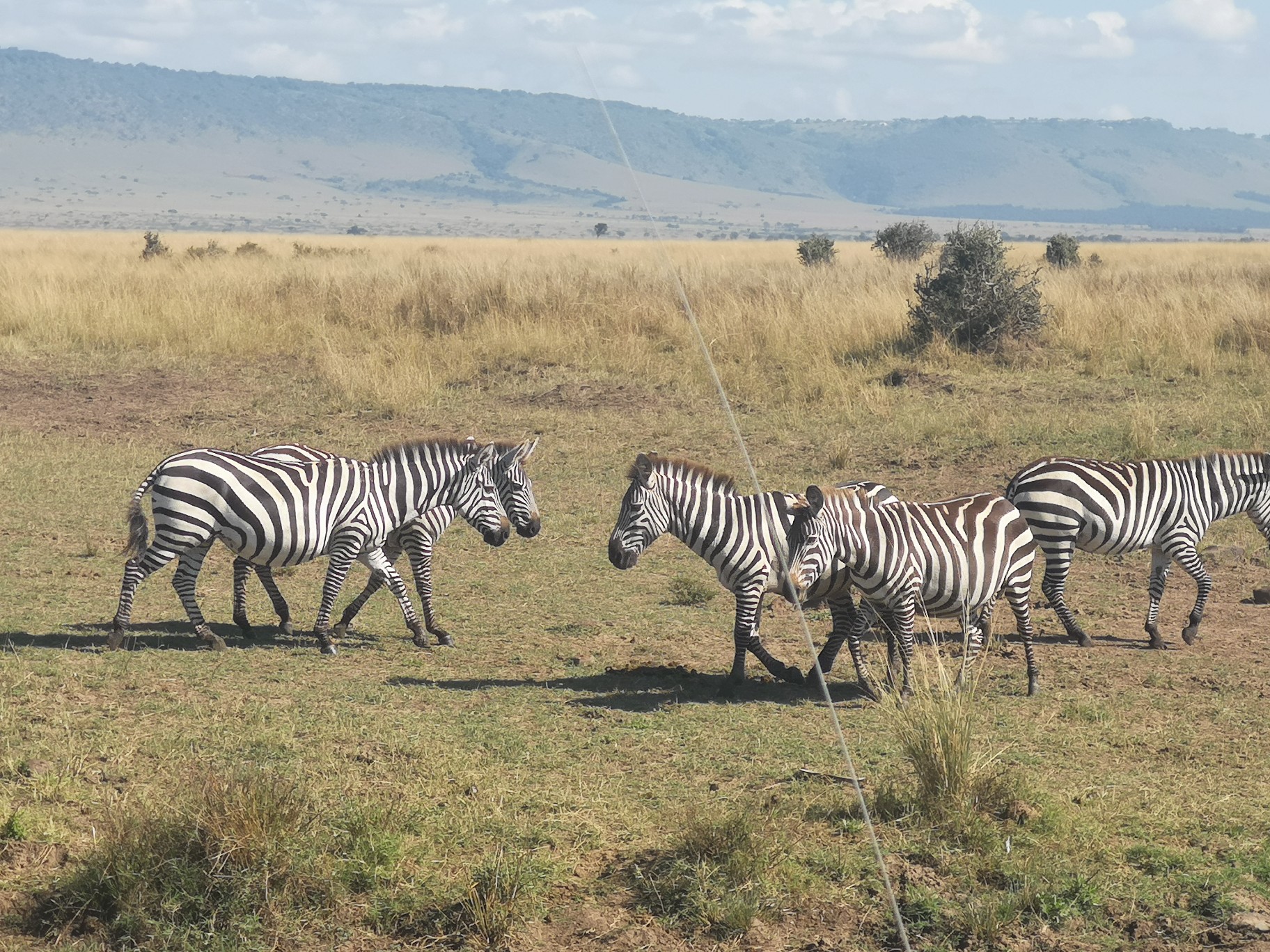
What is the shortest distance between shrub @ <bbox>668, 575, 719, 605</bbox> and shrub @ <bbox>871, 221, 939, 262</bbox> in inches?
904

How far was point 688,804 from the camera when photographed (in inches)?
231

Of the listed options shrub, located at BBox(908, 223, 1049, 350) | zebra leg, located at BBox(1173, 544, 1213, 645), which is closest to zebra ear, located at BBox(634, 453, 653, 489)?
zebra leg, located at BBox(1173, 544, 1213, 645)

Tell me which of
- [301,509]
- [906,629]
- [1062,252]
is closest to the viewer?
[906,629]

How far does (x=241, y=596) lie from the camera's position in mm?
9258

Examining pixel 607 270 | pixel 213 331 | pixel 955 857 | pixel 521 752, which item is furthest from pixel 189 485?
pixel 607 270

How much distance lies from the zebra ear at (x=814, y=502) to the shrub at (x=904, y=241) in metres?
25.6

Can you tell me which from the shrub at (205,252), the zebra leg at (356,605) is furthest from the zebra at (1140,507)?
the shrub at (205,252)

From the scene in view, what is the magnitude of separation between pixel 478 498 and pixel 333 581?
113cm

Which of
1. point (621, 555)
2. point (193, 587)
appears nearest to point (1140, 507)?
point (621, 555)

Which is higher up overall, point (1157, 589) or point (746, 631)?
point (1157, 589)

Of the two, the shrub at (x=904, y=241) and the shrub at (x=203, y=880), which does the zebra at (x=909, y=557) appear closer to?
the shrub at (x=203, y=880)

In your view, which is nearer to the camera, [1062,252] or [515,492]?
[515,492]

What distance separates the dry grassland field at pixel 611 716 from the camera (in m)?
5.08

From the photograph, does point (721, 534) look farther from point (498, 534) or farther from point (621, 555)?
point (498, 534)
